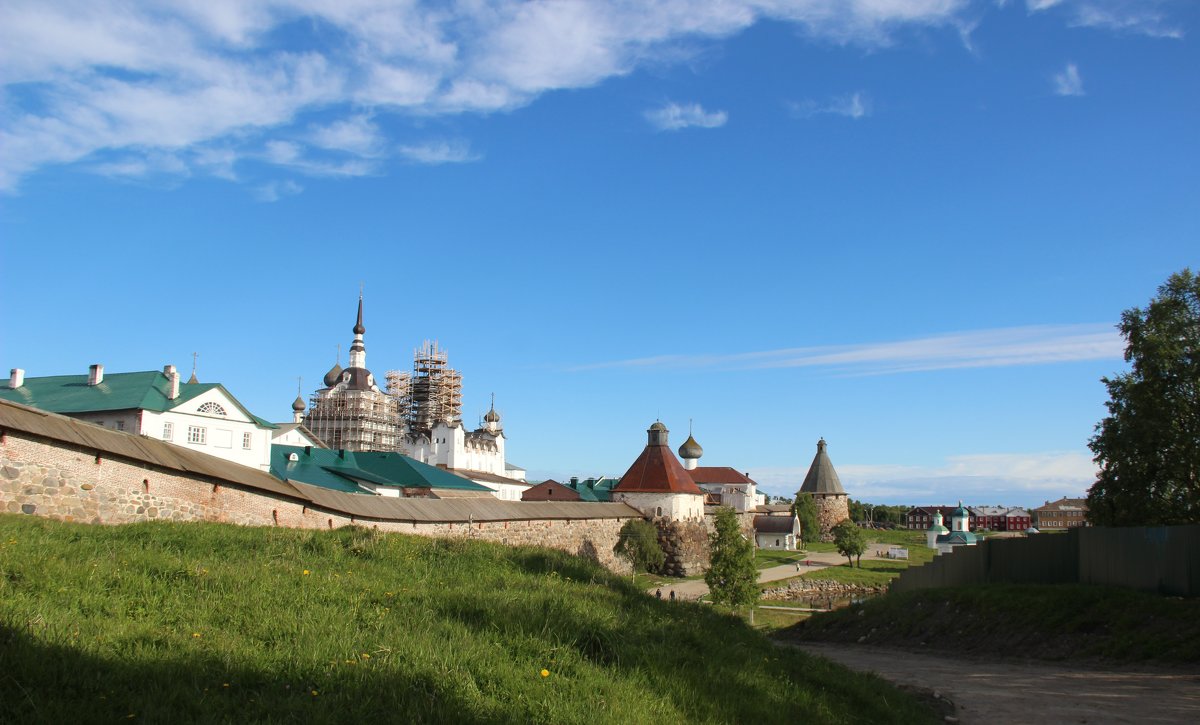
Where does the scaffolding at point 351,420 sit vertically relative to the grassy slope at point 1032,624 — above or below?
above

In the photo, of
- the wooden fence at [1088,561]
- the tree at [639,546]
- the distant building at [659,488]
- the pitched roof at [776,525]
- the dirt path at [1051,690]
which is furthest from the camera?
the pitched roof at [776,525]

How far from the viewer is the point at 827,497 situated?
273 feet

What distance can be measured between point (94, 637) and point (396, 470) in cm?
3619

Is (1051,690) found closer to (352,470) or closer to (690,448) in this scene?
(352,470)

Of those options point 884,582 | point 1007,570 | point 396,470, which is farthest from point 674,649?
point 884,582

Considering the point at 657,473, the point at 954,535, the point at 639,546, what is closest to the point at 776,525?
the point at 954,535

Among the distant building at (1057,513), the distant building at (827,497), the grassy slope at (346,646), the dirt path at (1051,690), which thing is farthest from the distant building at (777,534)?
the distant building at (1057,513)

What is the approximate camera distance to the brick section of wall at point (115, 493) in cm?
1180

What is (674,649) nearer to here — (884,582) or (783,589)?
(783,589)

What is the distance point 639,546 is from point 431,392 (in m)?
45.5

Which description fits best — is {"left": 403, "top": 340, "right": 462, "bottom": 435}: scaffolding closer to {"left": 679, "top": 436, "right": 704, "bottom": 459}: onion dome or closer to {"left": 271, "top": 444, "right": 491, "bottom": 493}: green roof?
{"left": 679, "top": 436, "right": 704, "bottom": 459}: onion dome

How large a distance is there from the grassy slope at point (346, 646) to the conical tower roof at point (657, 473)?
37174 mm

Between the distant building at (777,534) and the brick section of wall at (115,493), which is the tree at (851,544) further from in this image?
the brick section of wall at (115,493)

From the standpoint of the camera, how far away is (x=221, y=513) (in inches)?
608
